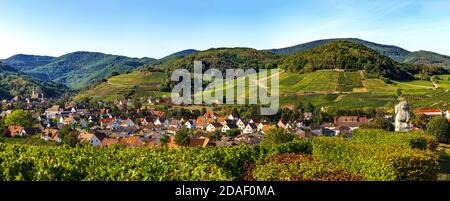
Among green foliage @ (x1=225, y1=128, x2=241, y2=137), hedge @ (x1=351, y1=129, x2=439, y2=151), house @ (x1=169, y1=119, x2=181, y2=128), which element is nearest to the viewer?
hedge @ (x1=351, y1=129, x2=439, y2=151)

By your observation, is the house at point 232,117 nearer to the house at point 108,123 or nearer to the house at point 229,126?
the house at point 229,126

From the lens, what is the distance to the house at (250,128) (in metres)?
99.7

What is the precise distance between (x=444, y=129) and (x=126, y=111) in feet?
383

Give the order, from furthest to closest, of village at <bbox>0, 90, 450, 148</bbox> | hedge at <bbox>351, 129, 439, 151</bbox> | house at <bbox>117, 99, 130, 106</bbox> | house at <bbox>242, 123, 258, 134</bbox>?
house at <bbox>117, 99, 130, 106</bbox>
house at <bbox>242, 123, 258, 134</bbox>
village at <bbox>0, 90, 450, 148</bbox>
hedge at <bbox>351, 129, 439, 151</bbox>

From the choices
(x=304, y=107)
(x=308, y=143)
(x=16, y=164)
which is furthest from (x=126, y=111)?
(x=16, y=164)

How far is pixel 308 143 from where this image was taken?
74.0 feet

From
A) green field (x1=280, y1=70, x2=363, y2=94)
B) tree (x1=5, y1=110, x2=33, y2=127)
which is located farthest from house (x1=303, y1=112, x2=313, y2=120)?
tree (x1=5, y1=110, x2=33, y2=127)

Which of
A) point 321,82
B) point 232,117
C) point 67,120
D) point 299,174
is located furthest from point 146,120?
point 299,174

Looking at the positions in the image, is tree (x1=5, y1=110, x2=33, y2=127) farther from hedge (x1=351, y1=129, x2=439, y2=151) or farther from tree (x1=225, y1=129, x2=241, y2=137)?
hedge (x1=351, y1=129, x2=439, y2=151)

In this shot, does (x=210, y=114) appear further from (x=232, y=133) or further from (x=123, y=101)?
(x=123, y=101)

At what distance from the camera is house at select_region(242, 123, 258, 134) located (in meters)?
99.7

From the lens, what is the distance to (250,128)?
101 metres

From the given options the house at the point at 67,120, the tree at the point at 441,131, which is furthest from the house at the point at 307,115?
the tree at the point at 441,131
